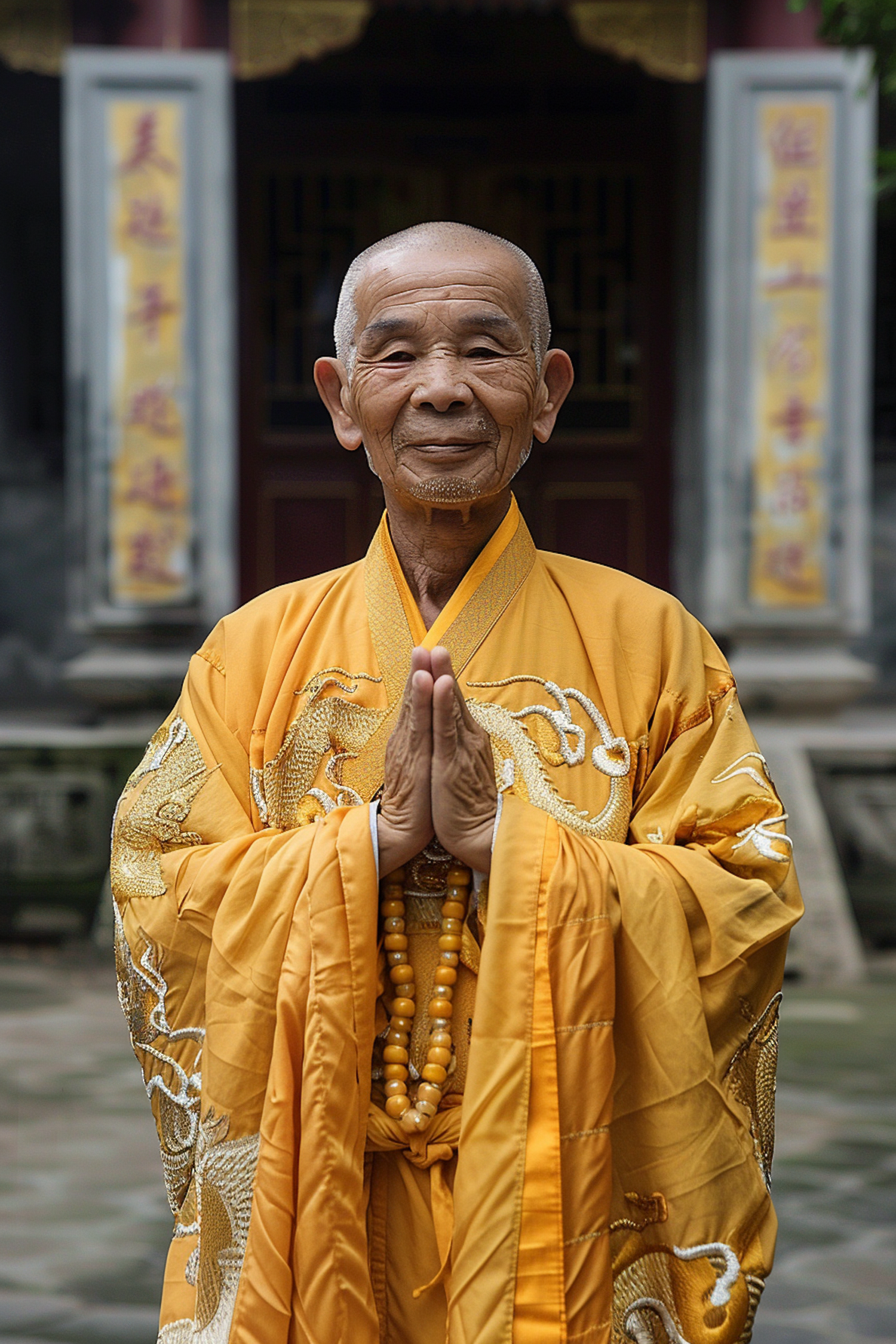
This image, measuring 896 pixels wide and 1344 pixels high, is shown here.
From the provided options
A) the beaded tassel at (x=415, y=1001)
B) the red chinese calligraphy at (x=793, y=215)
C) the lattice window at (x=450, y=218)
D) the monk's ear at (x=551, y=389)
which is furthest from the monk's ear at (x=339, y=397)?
the lattice window at (x=450, y=218)

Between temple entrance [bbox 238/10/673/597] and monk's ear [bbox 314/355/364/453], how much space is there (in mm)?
6421

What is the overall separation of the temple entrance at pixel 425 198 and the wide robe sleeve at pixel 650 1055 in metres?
6.79

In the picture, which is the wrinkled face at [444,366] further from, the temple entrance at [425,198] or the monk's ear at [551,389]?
the temple entrance at [425,198]

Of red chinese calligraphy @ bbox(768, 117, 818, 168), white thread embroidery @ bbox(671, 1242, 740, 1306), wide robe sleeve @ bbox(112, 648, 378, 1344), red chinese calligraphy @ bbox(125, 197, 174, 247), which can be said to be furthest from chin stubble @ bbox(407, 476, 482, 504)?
red chinese calligraphy @ bbox(768, 117, 818, 168)

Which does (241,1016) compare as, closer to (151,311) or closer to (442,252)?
(442,252)

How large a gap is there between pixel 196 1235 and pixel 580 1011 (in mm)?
611

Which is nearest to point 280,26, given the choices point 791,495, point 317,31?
point 317,31

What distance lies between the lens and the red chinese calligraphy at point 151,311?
7.12 metres

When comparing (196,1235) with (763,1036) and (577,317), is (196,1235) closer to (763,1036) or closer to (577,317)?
(763,1036)

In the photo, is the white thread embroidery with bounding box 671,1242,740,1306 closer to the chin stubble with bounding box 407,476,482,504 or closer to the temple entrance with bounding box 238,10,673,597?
the chin stubble with bounding box 407,476,482,504

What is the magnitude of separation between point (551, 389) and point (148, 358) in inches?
209

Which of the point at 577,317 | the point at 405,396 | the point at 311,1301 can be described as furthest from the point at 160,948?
the point at 577,317

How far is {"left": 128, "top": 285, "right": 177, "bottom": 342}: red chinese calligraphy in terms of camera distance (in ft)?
23.4

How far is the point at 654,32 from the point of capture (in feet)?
24.2
